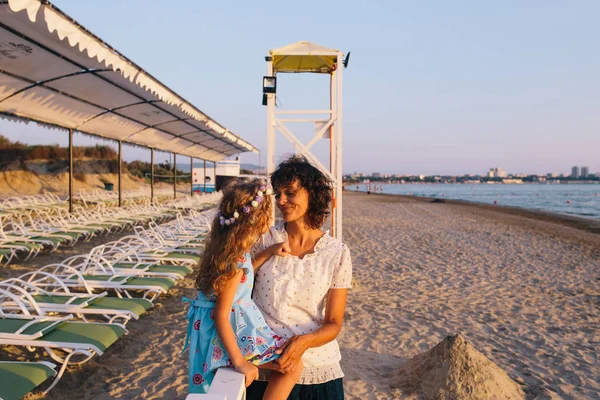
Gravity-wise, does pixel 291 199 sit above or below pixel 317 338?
above

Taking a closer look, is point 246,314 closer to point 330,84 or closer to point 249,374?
point 249,374

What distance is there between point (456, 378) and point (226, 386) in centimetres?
239

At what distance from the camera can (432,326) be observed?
493cm

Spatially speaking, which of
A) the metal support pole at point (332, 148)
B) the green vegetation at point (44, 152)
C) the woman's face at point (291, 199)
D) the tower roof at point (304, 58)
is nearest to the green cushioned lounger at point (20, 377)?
the woman's face at point (291, 199)

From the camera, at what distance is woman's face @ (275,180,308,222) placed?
1714 millimetres

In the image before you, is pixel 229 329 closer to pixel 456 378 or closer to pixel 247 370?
pixel 247 370

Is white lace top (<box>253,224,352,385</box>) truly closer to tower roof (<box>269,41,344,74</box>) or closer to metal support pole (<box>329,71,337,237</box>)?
metal support pole (<box>329,71,337,237</box>)

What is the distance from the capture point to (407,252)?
10031 millimetres

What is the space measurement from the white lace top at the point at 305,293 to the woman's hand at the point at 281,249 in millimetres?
16

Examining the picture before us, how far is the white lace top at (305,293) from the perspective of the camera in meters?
1.63

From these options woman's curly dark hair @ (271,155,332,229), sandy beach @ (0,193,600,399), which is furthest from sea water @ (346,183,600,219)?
woman's curly dark hair @ (271,155,332,229)

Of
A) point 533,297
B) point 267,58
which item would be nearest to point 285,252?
point 267,58

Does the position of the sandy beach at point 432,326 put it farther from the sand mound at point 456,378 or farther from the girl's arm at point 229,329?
the girl's arm at point 229,329

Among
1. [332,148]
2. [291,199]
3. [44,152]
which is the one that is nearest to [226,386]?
[291,199]
